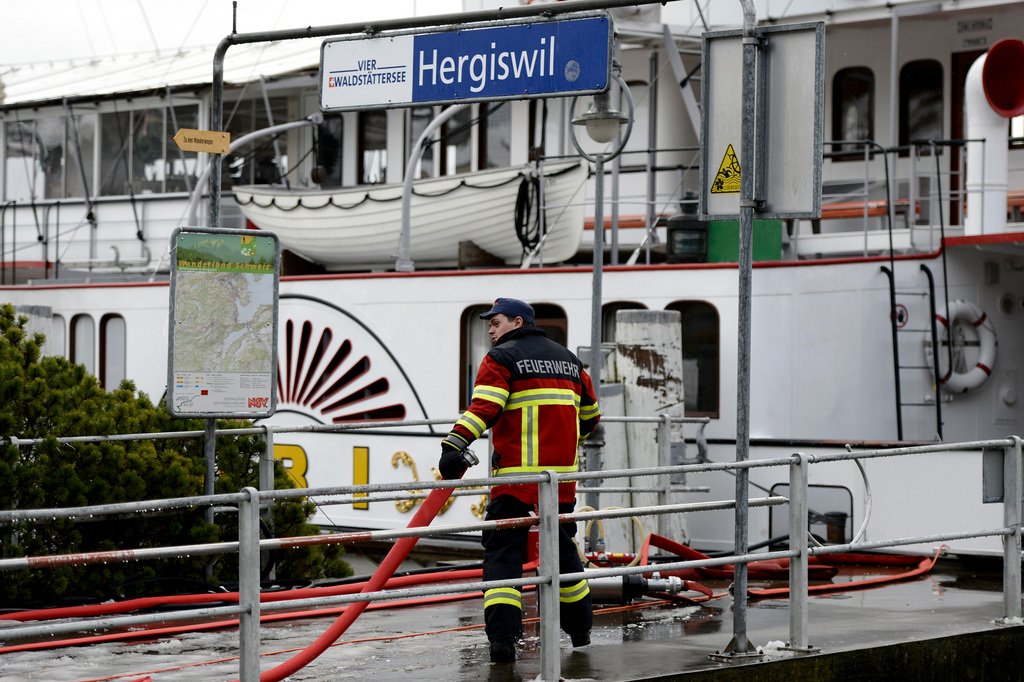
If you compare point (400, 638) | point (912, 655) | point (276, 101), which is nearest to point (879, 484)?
point (912, 655)

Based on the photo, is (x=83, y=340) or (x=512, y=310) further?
(x=83, y=340)

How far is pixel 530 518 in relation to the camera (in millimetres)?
5633

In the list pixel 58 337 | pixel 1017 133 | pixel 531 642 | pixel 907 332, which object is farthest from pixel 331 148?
pixel 531 642

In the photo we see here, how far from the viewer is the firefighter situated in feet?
20.0

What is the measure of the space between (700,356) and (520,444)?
6266mm

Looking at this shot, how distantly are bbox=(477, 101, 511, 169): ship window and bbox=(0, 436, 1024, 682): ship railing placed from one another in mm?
9919

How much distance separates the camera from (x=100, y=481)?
26.1ft

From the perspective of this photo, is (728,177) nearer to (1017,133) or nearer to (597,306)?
(597,306)

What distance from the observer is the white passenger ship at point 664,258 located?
1164 centimetres

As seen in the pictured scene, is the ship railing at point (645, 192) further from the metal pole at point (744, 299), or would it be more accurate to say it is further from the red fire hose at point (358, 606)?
the red fire hose at point (358, 606)

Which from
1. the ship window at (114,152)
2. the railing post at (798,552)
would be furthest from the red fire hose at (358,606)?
the ship window at (114,152)

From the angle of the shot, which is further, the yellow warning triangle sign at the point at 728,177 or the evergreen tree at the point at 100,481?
the evergreen tree at the point at 100,481

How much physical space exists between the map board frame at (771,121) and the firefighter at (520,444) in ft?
3.43

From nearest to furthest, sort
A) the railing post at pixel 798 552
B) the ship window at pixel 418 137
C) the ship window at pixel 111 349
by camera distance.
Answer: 1. the railing post at pixel 798 552
2. the ship window at pixel 111 349
3. the ship window at pixel 418 137
